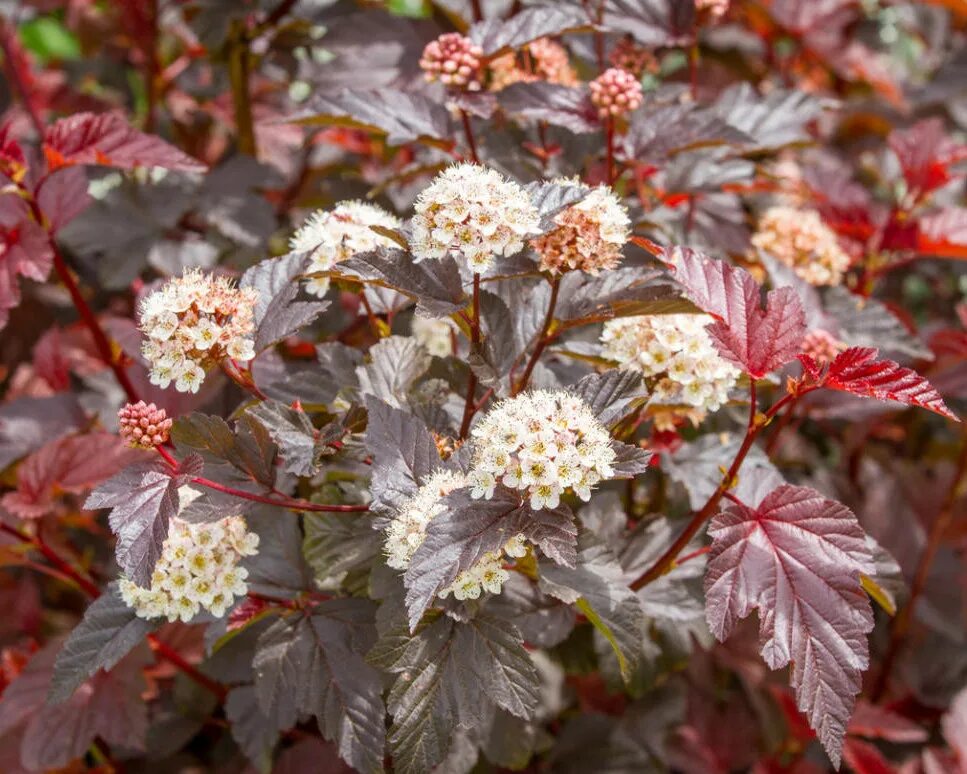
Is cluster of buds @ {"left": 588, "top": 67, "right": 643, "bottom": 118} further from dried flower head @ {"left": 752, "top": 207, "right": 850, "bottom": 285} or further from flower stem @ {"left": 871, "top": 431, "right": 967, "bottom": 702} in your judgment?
flower stem @ {"left": 871, "top": 431, "right": 967, "bottom": 702}

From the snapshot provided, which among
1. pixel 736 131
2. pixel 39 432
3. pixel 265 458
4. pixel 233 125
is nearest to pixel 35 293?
pixel 233 125

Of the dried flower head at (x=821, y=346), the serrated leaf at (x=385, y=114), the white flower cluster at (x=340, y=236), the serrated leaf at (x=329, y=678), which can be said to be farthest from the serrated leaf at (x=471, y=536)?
the serrated leaf at (x=385, y=114)

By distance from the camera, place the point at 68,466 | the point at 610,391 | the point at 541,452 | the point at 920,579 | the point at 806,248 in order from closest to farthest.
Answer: the point at 541,452 → the point at 610,391 → the point at 68,466 → the point at 806,248 → the point at 920,579

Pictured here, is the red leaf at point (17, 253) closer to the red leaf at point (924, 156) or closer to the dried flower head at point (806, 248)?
the dried flower head at point (806, 248)

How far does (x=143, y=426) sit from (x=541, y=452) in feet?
1.30

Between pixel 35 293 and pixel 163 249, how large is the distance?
1.99 feet

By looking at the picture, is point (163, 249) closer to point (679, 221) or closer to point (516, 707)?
point (679, 221)

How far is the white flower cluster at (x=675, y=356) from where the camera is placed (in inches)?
43.4

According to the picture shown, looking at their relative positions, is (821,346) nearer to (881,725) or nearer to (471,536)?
(471,536)

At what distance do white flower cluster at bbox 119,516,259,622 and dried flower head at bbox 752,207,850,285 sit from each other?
0.95 meters

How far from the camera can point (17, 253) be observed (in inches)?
52.4

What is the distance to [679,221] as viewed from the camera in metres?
1.59

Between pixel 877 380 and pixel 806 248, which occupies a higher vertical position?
pixel 877 380

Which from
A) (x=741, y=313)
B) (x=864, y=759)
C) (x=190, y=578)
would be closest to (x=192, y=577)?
(x=190, y=578)
